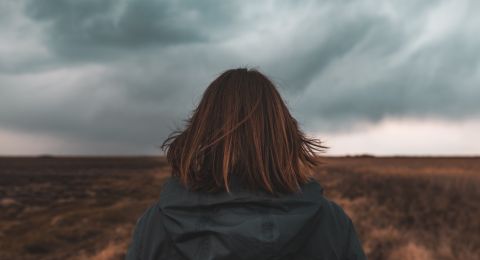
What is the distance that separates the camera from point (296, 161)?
206 centimetres

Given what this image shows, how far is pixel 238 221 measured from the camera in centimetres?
188

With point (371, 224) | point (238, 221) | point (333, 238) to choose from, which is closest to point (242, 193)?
point (238, 221)

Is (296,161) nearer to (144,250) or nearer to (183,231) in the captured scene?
(183,231)

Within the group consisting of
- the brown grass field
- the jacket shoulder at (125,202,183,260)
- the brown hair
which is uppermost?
the brown hair

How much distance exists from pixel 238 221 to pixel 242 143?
303 millimetres

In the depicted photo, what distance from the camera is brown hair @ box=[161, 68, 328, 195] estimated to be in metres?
1.96

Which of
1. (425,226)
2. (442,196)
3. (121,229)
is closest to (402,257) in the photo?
(425,226)

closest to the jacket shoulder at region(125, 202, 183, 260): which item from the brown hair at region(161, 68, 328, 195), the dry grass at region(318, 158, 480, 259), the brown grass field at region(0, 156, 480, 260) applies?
the brown hair at region(161, 68, 328, 195)

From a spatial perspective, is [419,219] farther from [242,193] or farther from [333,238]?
[242,193]

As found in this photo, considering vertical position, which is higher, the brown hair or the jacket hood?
the brown hair

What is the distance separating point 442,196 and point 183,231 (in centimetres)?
2286

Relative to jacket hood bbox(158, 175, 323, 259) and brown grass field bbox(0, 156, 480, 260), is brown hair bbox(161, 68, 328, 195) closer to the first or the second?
jacket hood bbox(158, 175, 323, 259)

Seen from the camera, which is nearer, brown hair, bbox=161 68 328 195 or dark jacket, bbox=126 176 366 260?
dark jacket, bbox=126 176 366 260

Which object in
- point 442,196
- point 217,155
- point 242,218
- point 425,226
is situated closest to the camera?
point 242,218
